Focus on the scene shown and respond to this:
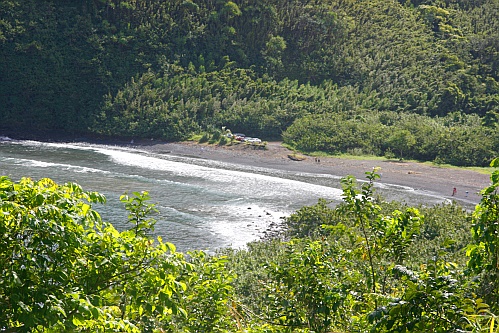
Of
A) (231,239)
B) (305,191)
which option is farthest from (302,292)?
(305,191)

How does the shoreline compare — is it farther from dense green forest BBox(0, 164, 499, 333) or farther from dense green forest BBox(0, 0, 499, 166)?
dense green forest BBox(0, 164, 499, 333)

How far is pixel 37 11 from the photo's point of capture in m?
58.9

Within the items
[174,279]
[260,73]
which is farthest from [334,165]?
[174,279]

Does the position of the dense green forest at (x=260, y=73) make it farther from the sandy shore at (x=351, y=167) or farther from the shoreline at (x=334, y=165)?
the sandy shore at (x=351, y=167)

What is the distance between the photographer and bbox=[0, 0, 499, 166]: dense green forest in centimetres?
5203

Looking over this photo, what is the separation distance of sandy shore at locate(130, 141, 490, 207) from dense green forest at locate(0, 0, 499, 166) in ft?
8.09

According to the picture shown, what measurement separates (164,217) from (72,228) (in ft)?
78.5

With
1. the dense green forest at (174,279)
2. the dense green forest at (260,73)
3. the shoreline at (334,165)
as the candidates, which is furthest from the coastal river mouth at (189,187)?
the dense green forest at (174,279)

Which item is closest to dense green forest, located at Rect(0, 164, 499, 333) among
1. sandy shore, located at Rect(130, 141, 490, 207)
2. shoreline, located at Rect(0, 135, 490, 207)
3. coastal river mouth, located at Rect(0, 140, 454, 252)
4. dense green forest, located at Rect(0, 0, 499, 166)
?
coastal river mouth, located at Rect(0, 140, 454, 252)

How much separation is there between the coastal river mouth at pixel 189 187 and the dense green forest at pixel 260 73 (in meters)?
7.73

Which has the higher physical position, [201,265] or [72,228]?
[72,228]

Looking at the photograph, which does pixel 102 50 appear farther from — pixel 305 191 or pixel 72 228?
pixel 72 228

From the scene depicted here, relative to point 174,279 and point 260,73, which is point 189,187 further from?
point 174,279

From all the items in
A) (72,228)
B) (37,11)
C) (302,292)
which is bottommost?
(302,292)
